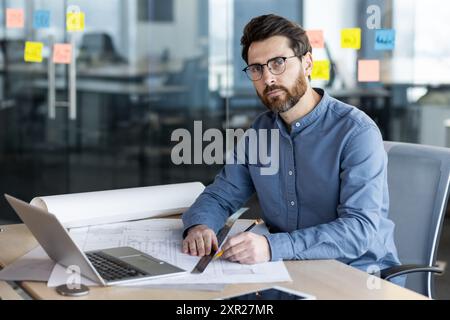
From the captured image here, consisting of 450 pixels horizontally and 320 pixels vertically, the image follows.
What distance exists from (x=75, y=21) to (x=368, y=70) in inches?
77.0

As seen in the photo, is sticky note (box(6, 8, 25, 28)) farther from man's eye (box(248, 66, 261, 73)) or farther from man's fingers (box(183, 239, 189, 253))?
man's fingers (box(183, 239, 189, 253))

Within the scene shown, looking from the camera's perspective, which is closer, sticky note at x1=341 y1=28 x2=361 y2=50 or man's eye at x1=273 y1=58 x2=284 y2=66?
man's eye at x1=273 y1=58 x2=284 y2=66

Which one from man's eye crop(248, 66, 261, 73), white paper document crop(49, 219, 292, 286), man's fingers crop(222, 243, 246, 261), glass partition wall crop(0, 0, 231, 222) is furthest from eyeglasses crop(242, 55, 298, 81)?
glass partition wall crop(0, 0, 231, 222)

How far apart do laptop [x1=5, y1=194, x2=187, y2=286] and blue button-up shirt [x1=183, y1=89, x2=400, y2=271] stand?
0.93 feet

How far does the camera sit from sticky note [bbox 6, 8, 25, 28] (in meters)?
4.57

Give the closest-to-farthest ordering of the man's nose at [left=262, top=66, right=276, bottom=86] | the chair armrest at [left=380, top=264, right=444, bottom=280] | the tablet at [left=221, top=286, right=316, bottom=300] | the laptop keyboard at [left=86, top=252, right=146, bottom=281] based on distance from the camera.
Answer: the tablet at [left=221, top=286, right=316, bottom=300] < the laptop keyboard at [left=86, top=252, right=146, bottom=281] < the chair armrest at [left=380, top=264, right=444, bottom=280] < the man's nose at [left=262, top=66, right=276, bottom=86]

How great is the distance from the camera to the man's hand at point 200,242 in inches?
67.3

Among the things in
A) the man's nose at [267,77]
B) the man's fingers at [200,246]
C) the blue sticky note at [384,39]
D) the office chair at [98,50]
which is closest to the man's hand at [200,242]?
the man's fingers at [200,246]

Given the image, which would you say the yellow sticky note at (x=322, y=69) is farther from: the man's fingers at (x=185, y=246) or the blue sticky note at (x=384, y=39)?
the man's fingers at (x=185, y=246)

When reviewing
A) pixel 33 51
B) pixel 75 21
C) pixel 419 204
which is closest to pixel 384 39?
pixel 75 21

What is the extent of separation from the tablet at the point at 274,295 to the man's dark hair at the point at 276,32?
31.6 inches

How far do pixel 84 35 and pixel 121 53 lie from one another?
0.28 m

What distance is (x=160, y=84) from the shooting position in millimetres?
4887

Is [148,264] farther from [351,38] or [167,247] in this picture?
[351,38]
